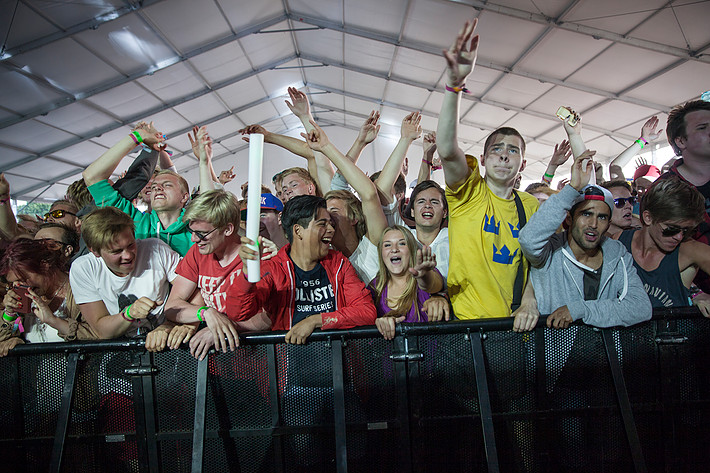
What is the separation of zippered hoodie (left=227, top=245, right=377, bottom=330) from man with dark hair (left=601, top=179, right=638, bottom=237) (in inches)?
82.3

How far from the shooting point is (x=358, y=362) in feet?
5.20

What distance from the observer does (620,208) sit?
297cm

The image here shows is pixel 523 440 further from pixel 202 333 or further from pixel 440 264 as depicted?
pixel 202 333

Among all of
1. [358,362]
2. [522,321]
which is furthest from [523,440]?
[358,362]

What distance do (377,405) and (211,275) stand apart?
1.11 metres

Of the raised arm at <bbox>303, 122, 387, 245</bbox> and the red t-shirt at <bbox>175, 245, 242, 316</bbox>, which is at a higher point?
the raised arm at <bbox>303, 122, 387, 245</bbox>

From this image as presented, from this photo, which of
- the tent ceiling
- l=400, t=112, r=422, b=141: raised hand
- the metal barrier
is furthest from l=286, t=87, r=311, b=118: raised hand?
the tent ceiling

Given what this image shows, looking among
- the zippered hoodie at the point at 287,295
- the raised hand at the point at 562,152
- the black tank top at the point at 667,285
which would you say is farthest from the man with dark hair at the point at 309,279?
the raised hand at the point at 562,152

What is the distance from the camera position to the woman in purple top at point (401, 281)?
2.08 m

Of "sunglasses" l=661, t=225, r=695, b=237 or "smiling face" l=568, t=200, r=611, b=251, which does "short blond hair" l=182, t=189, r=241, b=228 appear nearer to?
"smiling face" l=568, t=200, r=611, b=251

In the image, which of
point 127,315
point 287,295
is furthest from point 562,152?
point 127,315

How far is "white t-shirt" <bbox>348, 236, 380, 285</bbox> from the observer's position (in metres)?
2.43

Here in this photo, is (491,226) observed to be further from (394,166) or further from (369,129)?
(369,129)

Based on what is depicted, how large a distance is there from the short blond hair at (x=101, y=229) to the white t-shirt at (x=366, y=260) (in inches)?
51.2
